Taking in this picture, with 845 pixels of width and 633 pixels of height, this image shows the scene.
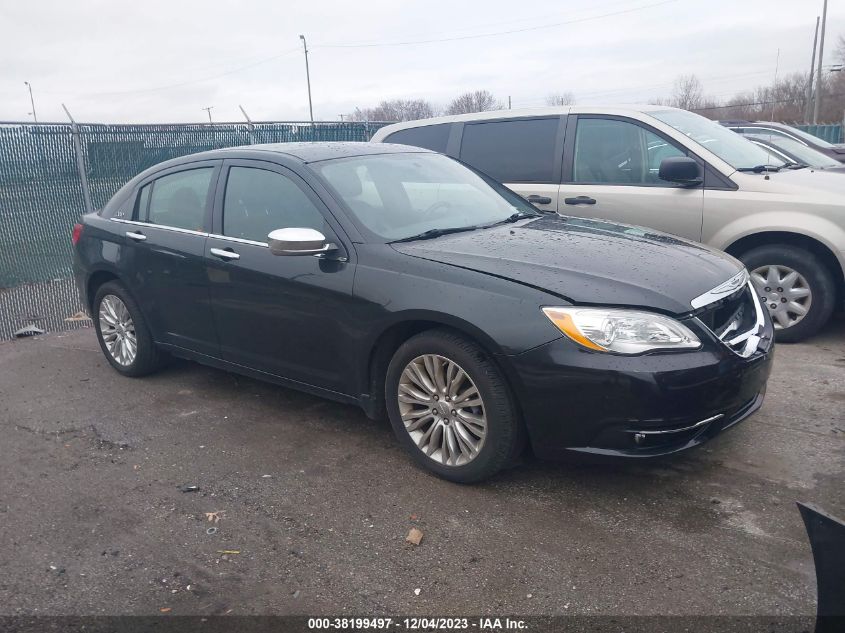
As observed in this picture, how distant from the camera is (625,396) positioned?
313 cm

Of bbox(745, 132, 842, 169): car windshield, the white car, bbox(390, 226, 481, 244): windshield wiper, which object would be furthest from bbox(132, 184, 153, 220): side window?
bbox(745, 132, 842, 169): car windshield

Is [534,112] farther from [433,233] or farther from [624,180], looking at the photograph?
[433,233]

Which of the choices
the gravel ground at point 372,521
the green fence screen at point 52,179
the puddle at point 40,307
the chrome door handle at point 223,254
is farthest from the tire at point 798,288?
the green fence screen at point 52,179

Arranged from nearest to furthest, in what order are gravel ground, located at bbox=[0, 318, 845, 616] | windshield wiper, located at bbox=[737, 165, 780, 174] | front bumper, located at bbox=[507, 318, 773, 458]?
1. gravel ground, located at bbox=[0, 318, 845, 616]
2. front bumper, located at bbox=[507, 318, 773, 458]
3. windshield wiper, located at bbox=[737, 165, 780, 174]

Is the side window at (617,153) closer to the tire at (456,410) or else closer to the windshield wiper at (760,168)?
the windshield wiper at (760,168)

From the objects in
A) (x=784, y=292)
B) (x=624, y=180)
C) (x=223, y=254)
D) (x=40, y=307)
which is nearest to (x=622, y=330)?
(x=223, y=254)

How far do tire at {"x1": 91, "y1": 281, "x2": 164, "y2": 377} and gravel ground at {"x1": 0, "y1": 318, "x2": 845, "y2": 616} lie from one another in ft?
2.18

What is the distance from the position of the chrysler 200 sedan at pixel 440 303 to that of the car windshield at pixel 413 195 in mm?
15

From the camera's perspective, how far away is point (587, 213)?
20.9 feet

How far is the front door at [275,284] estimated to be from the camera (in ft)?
13.1

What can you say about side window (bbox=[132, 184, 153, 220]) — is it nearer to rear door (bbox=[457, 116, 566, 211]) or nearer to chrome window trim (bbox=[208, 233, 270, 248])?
chrome window trim (bbox=[208, 233, 270, 248])

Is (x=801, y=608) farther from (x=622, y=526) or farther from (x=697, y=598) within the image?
(x=622, y=526)

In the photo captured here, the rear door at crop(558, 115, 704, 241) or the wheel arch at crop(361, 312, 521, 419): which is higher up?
the rear door at crop(558, 115, 704, 241)

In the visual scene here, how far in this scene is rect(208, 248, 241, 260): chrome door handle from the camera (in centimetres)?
443
